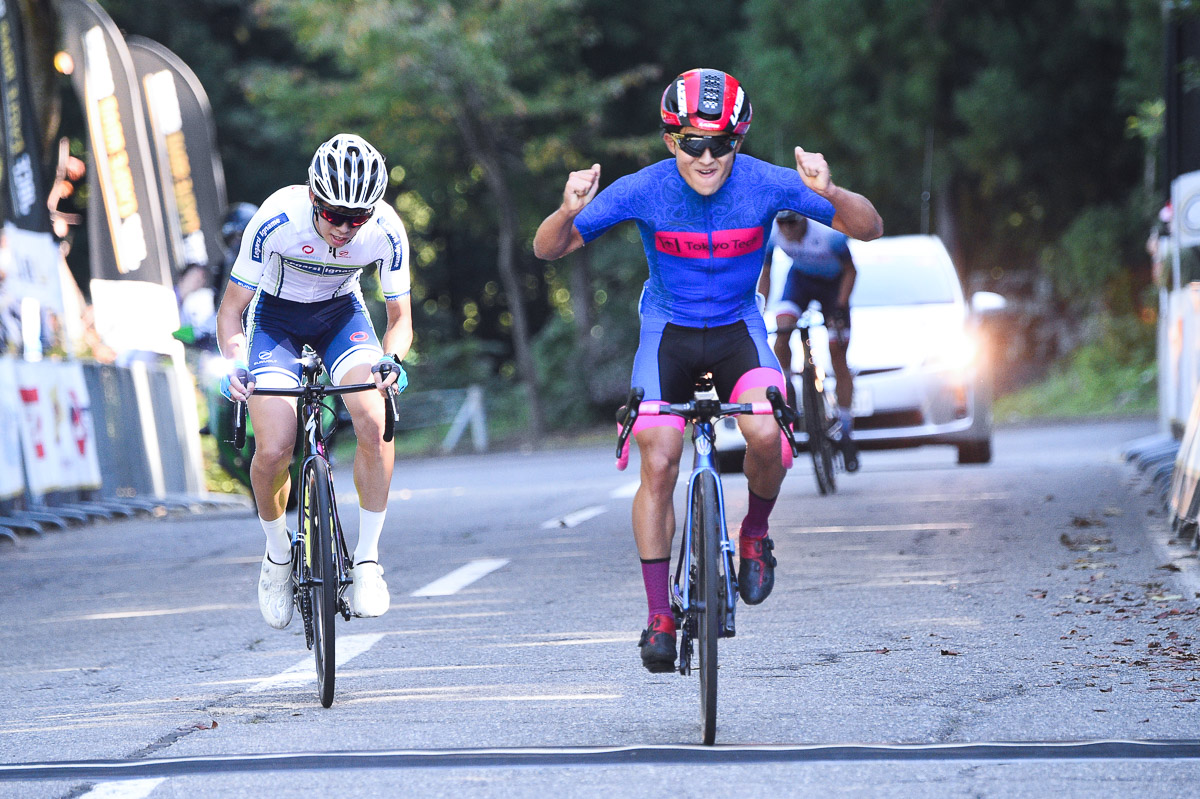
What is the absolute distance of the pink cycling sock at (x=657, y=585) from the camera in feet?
18.9

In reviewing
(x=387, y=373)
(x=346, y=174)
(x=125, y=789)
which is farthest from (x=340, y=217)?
(x=125, y=789)

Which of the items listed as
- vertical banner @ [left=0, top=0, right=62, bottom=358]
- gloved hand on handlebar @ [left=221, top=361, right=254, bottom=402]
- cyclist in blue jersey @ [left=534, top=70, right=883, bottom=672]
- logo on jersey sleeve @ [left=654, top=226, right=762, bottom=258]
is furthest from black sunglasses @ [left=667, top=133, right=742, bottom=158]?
→ vertical banner @ [left=0, top=0, right=62, bottom=358]

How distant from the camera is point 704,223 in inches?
237

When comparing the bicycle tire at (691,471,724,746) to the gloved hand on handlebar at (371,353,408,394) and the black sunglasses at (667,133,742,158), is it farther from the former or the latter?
the gloved hand on handlebar at (371,353,408,394)

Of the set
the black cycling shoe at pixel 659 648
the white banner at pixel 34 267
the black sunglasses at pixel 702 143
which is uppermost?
the black sunglasses at pixel 702 143

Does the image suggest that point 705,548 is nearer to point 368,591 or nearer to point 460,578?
point 368,591

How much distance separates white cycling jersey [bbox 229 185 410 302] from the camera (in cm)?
669

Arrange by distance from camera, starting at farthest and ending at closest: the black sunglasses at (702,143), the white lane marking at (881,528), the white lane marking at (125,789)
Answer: the white lane marking at (881,528) → the black sunglasses at (702,143) → the white lane marking at (125,789)

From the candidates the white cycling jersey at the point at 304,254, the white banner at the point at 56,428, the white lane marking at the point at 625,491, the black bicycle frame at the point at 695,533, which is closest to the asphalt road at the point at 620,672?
the black bicycle frame at the point at 695,533

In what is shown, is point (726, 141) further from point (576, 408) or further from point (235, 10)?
point (235, 10)

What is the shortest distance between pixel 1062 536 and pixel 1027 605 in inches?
97.3

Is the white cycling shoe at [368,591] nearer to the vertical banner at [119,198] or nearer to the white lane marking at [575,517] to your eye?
the white lane marking at [575,517]

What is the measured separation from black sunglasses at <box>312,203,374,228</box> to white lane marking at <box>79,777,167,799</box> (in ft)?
7.31

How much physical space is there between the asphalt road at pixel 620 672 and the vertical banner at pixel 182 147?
7673 millimetres
